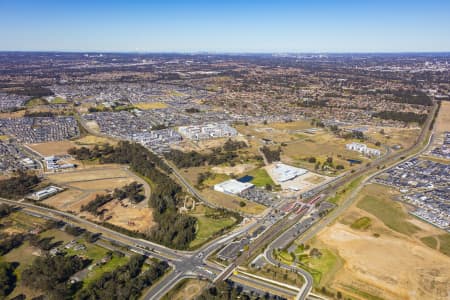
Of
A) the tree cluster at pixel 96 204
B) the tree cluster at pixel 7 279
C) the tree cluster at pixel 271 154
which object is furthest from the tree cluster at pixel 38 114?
the tree cluster at pixel 7 279

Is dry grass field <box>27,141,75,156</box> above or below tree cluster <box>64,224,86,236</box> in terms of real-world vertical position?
above

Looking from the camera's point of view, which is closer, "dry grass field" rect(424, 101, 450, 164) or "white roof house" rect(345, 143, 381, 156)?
"dry grass field" rect(424, 101, 450, 164)

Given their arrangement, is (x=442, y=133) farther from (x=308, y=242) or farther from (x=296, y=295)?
(x=296, y=295)

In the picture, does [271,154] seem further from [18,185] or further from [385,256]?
[18,185]

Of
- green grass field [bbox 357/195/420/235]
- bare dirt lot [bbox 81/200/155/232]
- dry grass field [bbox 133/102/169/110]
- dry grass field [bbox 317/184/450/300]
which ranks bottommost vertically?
bare dirt lot [bbox 81/200/155/232]

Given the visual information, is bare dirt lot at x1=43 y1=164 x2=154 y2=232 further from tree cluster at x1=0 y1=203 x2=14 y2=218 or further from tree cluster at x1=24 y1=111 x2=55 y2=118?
tree cluster at x1=24 y1=111 x2=55 y2=118

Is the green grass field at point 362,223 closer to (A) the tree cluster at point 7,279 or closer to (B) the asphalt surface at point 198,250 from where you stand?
(B) the asphalt surface at point 198,250

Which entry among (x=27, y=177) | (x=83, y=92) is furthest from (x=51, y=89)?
(x=27, y=177)

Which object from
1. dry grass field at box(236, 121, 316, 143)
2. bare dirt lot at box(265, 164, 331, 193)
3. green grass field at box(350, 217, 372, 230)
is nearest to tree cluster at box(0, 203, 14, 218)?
bare dirt lot at box(265, 164, 331, 193)
